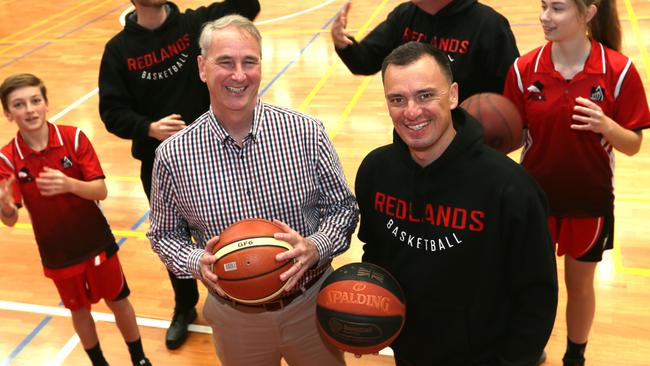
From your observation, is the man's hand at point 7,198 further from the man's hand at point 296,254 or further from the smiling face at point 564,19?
the smiling face at point 564,19

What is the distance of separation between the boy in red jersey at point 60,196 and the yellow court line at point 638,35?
23.7 ft

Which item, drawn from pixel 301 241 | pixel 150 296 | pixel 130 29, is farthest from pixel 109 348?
pixel 301 241

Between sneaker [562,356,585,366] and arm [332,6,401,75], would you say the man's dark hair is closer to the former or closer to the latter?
arm [332,6,401,75]

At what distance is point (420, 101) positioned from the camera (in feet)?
7.64


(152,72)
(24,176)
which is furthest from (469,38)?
(24,176)

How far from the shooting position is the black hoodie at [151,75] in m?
3.88

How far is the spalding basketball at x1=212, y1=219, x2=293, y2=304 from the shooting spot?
104 inches

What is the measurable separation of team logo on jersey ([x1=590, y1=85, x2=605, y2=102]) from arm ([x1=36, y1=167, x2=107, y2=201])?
282cm

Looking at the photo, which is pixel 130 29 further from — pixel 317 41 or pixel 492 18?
pixel 317 41

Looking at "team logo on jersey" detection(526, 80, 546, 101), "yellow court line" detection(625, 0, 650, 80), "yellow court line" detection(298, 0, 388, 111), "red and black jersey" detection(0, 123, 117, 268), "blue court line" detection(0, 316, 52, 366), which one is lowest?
"blue court line" detection(0, 316, 52, 366)

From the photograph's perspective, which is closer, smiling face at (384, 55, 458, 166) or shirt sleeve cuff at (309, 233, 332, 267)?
smiling face at (384, 55, 458, 166)

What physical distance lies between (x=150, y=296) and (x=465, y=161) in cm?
363

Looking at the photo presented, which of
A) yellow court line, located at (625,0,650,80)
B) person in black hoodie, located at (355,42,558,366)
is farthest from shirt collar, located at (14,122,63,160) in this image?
yellow court line, located at (625,0,650,80)

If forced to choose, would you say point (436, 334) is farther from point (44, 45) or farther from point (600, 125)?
point (44, 45)
